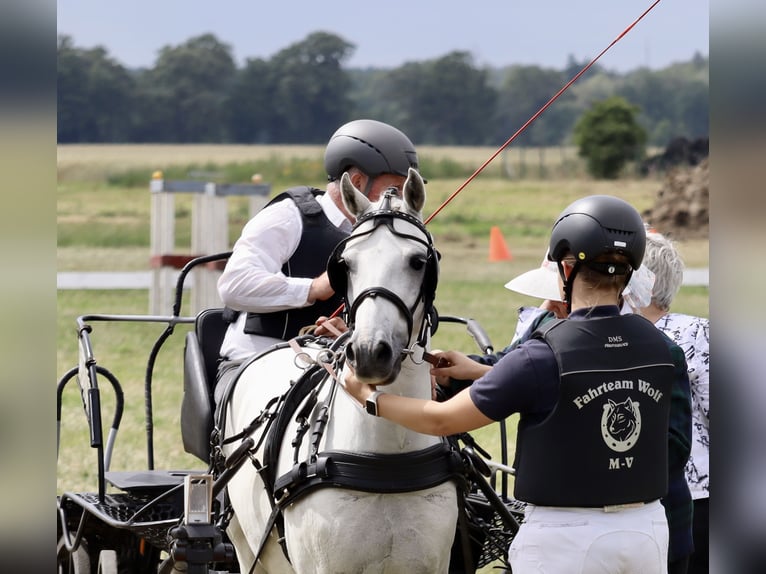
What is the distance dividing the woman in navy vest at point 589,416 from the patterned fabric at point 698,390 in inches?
51.4

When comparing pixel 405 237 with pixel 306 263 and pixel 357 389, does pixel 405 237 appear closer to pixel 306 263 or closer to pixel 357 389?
pixel 357 389

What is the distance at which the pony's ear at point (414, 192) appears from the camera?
12.2 feet

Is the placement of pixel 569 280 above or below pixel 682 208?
below

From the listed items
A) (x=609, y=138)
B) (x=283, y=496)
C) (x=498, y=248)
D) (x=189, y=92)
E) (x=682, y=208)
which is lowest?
(x=283, y=496)

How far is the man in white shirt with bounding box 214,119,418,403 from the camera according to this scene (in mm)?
4902

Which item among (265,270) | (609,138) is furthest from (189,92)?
(265,270)

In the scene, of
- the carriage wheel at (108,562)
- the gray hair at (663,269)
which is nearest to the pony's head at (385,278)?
the gray hair at (663,269)

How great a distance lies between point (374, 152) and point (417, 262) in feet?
4.65

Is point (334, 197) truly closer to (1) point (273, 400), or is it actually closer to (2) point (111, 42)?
(1) point (273, 400)

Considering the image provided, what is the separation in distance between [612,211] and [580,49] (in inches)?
2314

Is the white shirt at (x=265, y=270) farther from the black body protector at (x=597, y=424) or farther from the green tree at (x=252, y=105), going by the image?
the green tree at (x=252, y=105)

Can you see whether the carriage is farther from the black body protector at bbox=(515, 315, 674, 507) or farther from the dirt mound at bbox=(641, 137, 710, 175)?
the dirt mound at bbox=(641, 137, 710, 175)

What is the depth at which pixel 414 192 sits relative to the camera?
12.3 feet

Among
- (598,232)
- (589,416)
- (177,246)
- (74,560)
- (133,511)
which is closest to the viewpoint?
(589,416)
